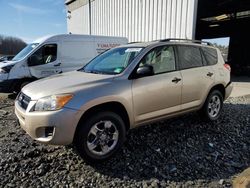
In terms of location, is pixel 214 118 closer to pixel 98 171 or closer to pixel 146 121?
pixel 146 121

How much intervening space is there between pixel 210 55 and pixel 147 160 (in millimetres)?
2896

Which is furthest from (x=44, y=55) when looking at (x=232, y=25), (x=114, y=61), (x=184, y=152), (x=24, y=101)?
(x=232, y=25)

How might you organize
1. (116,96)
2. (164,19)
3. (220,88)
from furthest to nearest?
(164,19)
(220,88)
(116,96)

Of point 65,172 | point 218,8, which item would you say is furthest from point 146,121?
point 218,8

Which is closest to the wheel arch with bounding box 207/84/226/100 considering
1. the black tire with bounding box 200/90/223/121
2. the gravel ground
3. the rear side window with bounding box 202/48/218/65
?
the black tire with bounding box 200/90/223/121

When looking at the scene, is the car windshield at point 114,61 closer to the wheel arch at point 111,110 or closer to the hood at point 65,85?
the hood at point 65,85

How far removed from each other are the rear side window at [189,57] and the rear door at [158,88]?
214 millimetres

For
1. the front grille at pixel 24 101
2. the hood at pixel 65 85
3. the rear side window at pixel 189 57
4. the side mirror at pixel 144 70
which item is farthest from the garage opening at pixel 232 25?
the front grille at pixel 24 101

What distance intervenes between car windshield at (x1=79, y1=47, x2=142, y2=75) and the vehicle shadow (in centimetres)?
126

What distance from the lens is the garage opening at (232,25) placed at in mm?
16636

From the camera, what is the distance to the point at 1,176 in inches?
139

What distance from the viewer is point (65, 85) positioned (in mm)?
3787

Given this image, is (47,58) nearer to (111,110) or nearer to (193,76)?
(193,76)

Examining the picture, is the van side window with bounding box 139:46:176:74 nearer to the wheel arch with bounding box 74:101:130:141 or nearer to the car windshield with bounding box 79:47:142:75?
the car windshield with bounding box 79:47:142:75
